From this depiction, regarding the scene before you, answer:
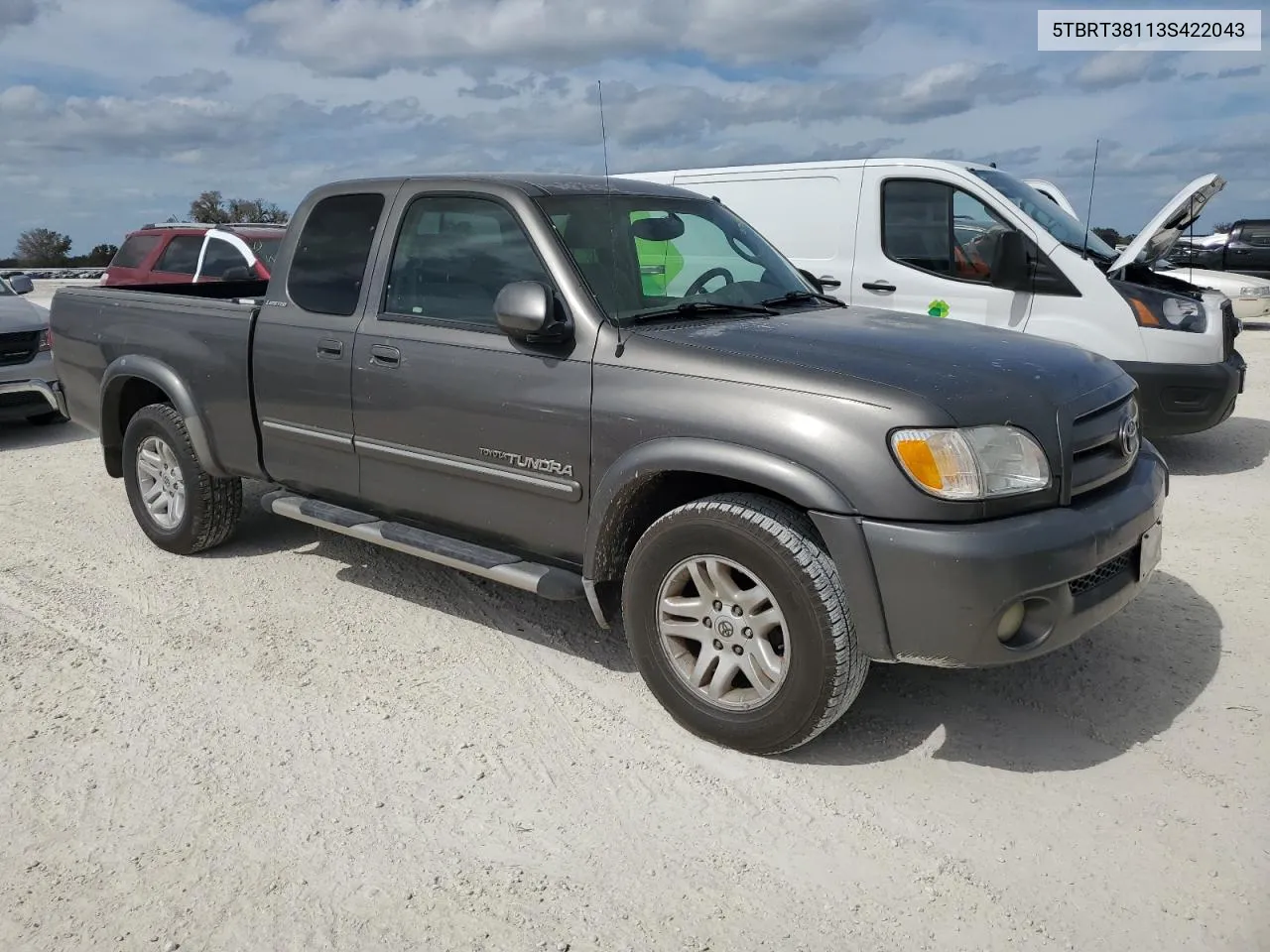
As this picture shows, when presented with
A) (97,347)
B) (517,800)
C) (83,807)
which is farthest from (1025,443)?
(97,347)

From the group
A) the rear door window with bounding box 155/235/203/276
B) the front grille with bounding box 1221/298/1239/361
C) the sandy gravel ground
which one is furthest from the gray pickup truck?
the rear door window with bounding box 155/235/203/276

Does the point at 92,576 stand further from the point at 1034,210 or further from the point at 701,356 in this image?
the point at 1034,210

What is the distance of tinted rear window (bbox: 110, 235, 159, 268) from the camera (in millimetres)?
12336

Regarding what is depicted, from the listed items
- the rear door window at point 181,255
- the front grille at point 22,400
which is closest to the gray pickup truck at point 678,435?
the front grille at point 22,400

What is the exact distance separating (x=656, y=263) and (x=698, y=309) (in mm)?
418

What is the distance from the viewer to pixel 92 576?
5422mm

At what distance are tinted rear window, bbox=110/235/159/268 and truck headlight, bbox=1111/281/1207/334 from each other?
10191mm

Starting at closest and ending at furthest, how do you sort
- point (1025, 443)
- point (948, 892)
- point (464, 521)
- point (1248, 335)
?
point (948, 892) → point (1025, 443) → point (464, 521) → point (1248, 335)

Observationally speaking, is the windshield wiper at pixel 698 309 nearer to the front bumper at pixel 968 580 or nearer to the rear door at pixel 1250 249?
the front bumper at pixel 968 580

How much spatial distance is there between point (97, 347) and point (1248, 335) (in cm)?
1446

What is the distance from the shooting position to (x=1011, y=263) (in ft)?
23.9

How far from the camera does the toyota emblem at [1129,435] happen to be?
144 inches

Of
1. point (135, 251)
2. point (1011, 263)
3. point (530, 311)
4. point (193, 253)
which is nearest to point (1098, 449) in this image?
point (530, 311)

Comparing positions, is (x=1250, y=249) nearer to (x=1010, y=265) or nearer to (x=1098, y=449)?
(x=1010, y=265)
